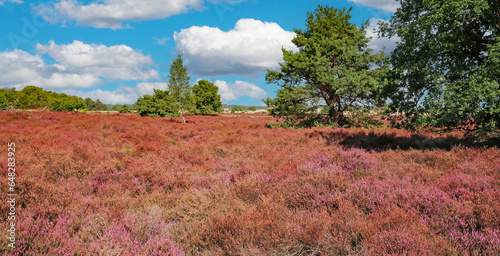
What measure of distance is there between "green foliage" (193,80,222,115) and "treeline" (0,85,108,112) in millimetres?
29953

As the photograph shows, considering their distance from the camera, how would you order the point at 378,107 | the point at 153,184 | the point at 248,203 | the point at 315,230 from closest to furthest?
the point at 315,230 < the point at 248,203 < the point at 153,184 < the point at 378,107

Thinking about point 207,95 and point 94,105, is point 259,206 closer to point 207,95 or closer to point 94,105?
point 207,95

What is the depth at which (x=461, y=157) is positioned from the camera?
696 centimetres

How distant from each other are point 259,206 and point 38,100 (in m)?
123

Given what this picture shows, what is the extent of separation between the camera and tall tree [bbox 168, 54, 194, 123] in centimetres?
3516

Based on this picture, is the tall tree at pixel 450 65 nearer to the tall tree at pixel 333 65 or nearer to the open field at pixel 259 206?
the open field at pixel 259 206

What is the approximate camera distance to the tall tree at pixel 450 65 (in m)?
6.63

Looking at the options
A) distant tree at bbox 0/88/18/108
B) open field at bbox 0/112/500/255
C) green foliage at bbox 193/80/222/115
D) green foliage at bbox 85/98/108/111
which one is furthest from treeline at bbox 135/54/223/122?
green foliage at bbox 85/98/108/111

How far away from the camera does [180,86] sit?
35.9 meters

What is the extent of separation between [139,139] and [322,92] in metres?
14.8

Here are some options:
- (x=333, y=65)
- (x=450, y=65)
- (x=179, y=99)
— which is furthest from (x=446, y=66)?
(x=179, y=99)

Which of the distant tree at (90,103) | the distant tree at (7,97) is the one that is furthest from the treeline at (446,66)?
the distant tree at (90,103)

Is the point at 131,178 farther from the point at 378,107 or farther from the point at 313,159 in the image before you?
the point at 378,107

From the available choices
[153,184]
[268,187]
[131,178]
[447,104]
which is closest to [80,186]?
[131,178]
